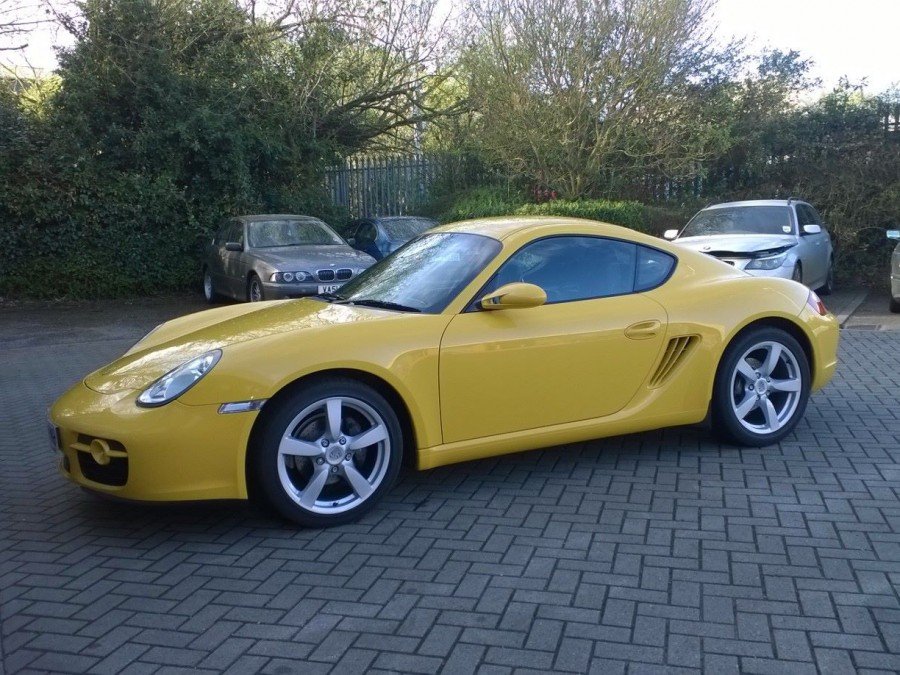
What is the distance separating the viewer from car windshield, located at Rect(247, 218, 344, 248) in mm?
13797

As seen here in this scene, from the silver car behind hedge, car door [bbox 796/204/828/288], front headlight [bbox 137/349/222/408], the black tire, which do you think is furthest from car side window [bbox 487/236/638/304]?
the black tire

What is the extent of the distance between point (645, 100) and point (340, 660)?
Answer: 15674 millimetres

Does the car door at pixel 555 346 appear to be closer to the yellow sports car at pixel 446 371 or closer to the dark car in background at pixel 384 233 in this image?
the yellow sports car at pixel 446 371

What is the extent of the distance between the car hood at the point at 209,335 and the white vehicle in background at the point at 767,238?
24.7ft

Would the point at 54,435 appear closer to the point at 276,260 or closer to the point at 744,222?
the point at 276,260

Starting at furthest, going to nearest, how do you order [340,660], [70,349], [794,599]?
1. [70,349]
2. [794,599]
3. [340,660]

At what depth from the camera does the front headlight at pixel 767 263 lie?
37.5 ft

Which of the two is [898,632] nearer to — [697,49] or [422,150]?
[697,49]

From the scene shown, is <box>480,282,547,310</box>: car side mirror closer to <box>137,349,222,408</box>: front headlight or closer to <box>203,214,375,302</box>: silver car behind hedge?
<box>137,349,222,408</box>: front headlight

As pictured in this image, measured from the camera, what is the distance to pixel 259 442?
413 centimetres

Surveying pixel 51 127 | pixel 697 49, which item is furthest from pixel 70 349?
pixel 697 49

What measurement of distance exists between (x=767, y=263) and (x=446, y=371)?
27.0 feet

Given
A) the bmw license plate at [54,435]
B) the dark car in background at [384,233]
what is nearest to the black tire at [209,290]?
the dark car in background at [384,233]

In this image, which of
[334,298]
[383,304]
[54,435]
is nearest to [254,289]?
[334,298]
